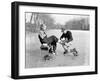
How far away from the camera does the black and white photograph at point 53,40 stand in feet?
3.82

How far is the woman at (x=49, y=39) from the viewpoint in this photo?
3.98ft

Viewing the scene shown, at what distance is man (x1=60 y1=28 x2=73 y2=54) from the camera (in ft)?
4.13

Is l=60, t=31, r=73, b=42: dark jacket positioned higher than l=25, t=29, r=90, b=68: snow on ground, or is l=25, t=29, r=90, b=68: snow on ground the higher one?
l=60, t=31, r=73, b=42: dark jacket

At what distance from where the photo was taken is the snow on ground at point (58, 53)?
1192mm

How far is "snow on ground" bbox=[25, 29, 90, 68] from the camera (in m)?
1.19

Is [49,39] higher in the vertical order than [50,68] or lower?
higher

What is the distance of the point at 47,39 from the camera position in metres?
1.23

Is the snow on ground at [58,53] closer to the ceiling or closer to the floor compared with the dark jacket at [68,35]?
closer to the floor

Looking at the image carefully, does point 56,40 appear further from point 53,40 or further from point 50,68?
point 50,68

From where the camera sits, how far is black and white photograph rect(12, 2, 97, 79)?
1164mm

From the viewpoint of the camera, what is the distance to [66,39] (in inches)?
49.9

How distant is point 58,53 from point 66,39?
0.07 meters

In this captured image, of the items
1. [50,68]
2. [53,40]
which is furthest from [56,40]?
[50,68]

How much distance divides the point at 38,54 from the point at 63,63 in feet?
0.41
